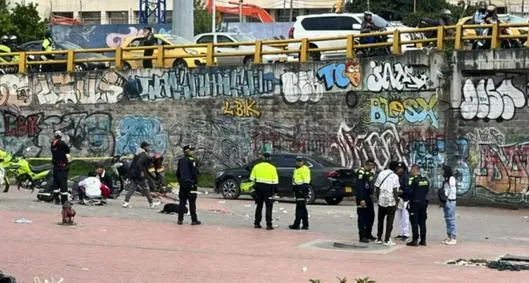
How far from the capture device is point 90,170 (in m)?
35.4

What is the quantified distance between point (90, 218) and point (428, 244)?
7604mm

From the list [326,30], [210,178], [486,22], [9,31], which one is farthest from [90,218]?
[9,31]

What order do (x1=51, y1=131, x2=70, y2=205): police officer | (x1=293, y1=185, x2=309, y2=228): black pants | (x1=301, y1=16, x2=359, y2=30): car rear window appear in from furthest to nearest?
(x1=301, y1=16, x2=359, y2=30): car rear window < (x1=51, y1=131, x2=70, y2=205): police officer < (x1=293, y1=185, x2=309, y2=228): black pants

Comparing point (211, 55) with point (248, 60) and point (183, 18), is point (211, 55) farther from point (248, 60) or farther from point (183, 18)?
point (183, 18)

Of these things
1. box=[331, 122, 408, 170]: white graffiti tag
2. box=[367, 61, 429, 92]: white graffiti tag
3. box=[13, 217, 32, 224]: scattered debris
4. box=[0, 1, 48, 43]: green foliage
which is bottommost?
box=[13, 217, 32, 224]: scattered debris

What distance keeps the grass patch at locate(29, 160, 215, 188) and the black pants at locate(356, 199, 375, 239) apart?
14.5 meters

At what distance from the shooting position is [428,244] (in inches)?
771

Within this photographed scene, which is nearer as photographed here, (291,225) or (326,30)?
(291,225)

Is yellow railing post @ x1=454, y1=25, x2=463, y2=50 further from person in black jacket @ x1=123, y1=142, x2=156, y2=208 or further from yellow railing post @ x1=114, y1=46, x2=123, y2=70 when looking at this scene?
yellow railing post @ x1=114, y1=46, x2=123, y2=70

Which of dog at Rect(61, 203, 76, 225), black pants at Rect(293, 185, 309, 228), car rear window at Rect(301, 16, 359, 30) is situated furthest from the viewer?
car rear window at Rect(301, 16, 359, 30)

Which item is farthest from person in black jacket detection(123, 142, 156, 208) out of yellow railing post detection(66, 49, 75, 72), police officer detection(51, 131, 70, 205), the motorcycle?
yellow railing post detection(66, 49, 75, 72)

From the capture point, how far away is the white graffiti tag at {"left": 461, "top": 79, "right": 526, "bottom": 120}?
2931 cm

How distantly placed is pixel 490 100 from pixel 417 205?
11122 mm

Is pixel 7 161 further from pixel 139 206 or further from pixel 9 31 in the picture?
pixel 9 31
